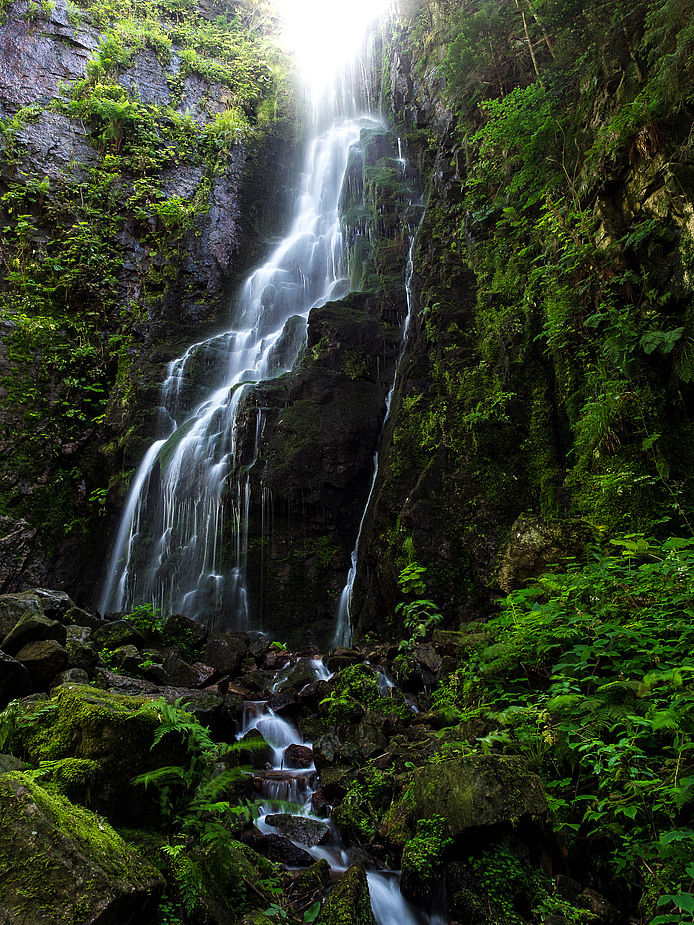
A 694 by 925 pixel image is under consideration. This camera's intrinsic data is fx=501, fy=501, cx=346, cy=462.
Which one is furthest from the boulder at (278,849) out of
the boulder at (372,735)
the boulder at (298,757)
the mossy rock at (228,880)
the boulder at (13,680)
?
the boulder at (13,680)

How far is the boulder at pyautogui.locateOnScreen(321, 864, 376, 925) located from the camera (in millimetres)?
2523

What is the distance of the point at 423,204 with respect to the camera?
15.1m

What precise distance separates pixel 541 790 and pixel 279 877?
A: 1655mm

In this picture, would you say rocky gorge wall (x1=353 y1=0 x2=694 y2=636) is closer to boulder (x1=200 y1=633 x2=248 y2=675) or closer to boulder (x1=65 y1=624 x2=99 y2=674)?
boulder (x1=200 y1=633 x2=248 y2=675)

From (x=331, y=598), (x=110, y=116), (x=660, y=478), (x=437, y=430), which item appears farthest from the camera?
(x=110, y=116)

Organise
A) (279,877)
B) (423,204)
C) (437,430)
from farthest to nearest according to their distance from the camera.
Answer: (423,204) < (437,430) < (279,877)

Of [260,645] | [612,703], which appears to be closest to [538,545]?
[612,703]

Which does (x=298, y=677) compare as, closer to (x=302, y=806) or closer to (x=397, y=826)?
(x=302, y=806)

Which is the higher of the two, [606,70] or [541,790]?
[606,70]

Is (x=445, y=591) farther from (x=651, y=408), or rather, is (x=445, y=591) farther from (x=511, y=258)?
(x=511, y=258)

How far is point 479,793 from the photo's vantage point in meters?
3.03

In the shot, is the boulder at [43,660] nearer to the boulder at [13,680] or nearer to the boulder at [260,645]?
the boulder at [13,680]

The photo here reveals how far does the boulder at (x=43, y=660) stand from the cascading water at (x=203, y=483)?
18.9ft

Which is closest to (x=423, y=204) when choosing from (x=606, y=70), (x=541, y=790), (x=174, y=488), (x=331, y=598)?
(x=606, y=70)
